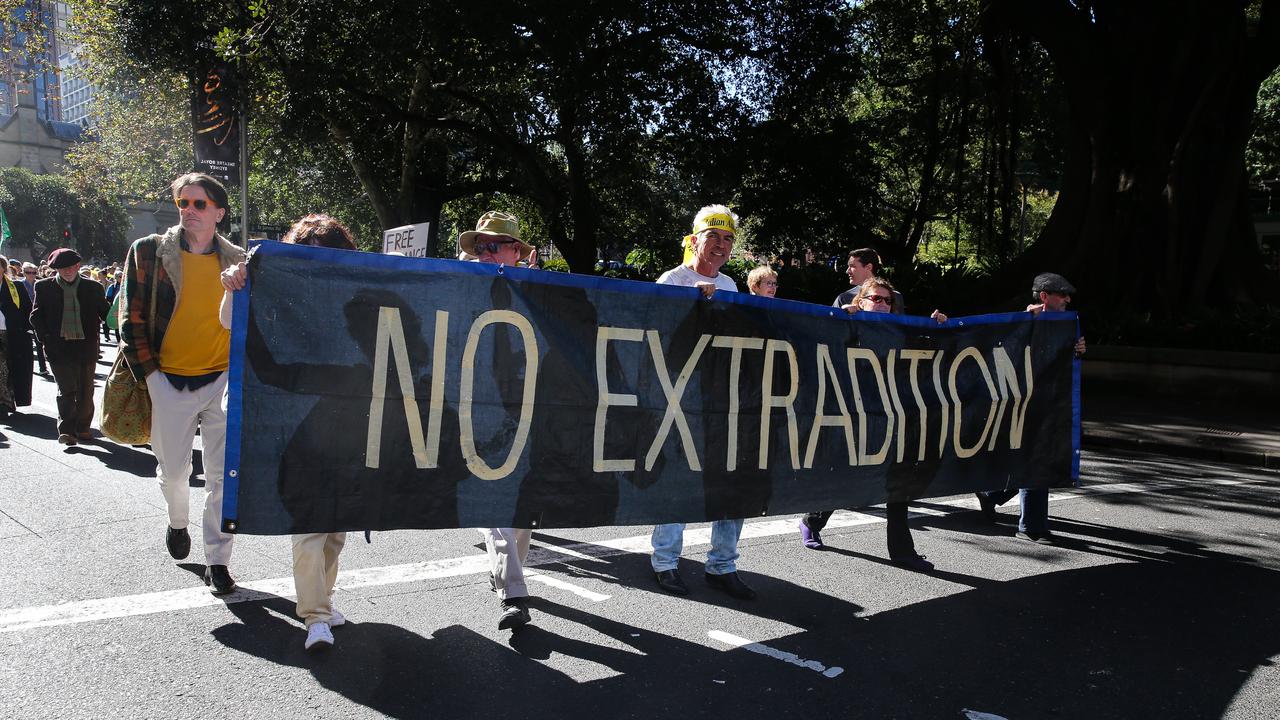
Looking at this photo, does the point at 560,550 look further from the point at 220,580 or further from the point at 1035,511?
the point at 1035,511

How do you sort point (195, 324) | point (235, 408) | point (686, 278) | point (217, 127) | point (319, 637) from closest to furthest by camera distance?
point (235, 408) < point (319, 637) < point (195, 324) < point (686, 278) < point (217, 127)

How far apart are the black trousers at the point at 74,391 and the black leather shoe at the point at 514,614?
7.47 m

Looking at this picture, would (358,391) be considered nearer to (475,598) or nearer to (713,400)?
(475,598)

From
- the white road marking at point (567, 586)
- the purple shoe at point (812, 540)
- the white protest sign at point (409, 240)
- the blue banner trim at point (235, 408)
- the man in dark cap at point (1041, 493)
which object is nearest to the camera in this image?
the blue banner trim at point (235, 408)

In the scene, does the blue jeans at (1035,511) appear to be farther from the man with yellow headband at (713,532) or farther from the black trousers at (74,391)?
the black trousers at (74,391)

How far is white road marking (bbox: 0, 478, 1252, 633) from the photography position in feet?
14.7

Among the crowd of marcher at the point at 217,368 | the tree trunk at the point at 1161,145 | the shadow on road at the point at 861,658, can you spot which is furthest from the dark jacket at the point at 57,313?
the tree trunk at the point at 1161,145

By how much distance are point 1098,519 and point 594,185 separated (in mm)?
21896

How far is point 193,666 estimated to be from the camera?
392cm

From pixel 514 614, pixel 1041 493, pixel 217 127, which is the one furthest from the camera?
pixel 217 127

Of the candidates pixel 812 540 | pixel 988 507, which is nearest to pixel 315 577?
pixel 812 540

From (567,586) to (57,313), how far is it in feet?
25.5

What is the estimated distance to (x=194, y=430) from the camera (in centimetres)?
503

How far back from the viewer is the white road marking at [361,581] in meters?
4.48
